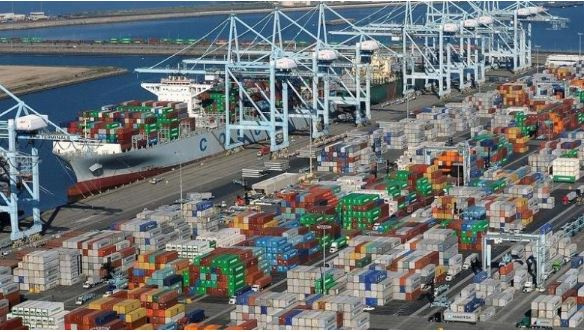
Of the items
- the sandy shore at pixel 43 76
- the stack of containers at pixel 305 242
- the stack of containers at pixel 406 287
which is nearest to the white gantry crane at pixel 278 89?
the stack of containers at pixel 305 242

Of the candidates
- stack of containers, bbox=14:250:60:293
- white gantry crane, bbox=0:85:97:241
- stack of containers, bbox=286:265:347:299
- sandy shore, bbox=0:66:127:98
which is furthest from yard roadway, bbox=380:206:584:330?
sandy shore, bbox=0:66:127:98

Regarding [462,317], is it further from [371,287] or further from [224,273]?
[224,273]

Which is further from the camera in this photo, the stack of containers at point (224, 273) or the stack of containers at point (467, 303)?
the stack of containers at point (224, 273)

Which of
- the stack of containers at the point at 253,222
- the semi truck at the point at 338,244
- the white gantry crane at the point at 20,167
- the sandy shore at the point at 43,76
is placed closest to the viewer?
the semi truck at the point at 338,244

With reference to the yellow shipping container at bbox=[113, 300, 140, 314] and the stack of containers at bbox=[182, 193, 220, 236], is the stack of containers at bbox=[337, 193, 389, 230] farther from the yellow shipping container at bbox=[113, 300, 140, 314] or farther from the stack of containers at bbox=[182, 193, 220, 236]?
the yellow shipping container at bbox=[113, 300, 140, 314]

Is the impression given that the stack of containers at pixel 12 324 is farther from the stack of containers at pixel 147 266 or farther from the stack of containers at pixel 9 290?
the stack of containers at pixel 147 266

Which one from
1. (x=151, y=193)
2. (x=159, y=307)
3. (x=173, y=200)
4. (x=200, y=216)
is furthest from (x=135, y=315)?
(x=151, y=193)
